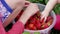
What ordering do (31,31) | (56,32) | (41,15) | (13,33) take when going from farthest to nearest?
(56,32) → (41,15) → (31,31) → (13,33)

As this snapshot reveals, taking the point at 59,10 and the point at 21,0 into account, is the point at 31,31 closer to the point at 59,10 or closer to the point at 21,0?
the point at 21,0

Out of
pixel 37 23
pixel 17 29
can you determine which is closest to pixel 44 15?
pixel 37 23

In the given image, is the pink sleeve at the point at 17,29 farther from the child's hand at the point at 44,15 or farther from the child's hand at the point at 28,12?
the child's hand at the point at 44,15

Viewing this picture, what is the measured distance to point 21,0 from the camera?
3.81ft

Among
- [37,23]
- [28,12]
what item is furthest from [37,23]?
[28,12]

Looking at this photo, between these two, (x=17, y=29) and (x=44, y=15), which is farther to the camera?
(x=44, y=15)

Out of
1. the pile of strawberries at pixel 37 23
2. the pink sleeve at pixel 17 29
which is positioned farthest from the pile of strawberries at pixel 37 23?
the pink sleeve at pixel 17 29

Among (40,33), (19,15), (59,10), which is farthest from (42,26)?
(59,10)

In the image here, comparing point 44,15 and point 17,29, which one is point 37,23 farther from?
point 17,29

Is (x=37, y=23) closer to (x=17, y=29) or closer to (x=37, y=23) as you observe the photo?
(x=37, y=23)

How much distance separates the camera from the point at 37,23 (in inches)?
49.4

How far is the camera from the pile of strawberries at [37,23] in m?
1.24

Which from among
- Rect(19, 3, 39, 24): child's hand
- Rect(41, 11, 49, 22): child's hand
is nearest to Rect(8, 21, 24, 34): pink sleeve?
Rect(19, 3, 39, 24): child's hand

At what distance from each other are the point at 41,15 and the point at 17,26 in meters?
0.25
